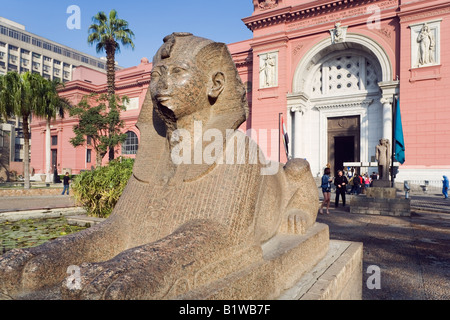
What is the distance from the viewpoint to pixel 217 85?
229cm

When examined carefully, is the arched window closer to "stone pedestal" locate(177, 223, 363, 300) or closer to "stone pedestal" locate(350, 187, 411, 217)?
"stone pedestal" locate(350, 187, 411, 217)

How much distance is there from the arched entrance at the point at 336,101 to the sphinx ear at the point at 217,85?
15984 millimetres

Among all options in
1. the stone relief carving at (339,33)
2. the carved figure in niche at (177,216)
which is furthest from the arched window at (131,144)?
the carved figure in niche at (177,216)

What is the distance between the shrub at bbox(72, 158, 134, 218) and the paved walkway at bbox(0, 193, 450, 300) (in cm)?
420

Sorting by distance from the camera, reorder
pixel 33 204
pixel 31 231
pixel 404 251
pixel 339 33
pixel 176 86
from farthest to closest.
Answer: pixel 339 33 < pixel 33 204 < pixel 31 231 < pixel 404 251 < pixel 176 86

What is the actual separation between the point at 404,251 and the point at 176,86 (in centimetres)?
414

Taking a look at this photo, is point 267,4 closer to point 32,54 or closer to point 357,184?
point 357,184

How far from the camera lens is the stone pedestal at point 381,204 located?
857 centimetres

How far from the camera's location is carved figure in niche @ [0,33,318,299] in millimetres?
1349

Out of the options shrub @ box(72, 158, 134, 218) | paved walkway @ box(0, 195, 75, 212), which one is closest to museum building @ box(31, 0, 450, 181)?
paved walkway @ box(0, 195, 75, 212)

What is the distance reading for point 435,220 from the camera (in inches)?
296

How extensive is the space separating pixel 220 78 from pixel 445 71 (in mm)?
16154

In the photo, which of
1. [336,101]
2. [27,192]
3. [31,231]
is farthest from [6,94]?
[336,101]
